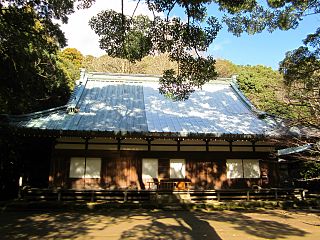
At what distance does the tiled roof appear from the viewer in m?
13.6

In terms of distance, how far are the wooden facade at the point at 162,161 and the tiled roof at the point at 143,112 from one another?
0.89 metres

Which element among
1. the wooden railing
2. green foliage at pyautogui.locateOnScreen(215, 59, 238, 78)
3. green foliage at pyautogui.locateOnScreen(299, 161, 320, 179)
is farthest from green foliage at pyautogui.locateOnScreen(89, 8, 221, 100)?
green foliage at pyautogui.locateOnScreen(215, 59, 238, 78)

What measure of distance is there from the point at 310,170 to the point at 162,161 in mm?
7698

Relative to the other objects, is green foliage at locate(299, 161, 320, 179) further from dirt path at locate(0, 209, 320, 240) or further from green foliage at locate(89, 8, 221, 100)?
green foliage at locate(89, 8, 221, 100)

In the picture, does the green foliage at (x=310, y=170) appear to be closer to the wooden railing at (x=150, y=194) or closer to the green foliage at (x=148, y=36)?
the wooden railing at (x=150, y=194)

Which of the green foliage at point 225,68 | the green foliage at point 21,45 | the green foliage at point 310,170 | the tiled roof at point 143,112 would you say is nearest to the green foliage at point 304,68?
the tiled roof at point 143,112

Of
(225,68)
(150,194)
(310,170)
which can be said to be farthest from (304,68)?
(225,68)

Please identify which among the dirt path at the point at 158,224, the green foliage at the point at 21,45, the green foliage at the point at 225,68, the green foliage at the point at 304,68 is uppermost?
the green foliage at the point at 225,68

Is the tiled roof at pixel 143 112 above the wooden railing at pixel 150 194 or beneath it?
above

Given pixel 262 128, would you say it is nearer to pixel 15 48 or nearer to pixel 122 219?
pixel 122 219

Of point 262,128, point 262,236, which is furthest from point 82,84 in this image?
point 262,236

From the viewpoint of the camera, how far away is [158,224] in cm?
938

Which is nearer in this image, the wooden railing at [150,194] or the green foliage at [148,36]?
the green foliage at [148,36]

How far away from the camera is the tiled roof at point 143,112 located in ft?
44.8
